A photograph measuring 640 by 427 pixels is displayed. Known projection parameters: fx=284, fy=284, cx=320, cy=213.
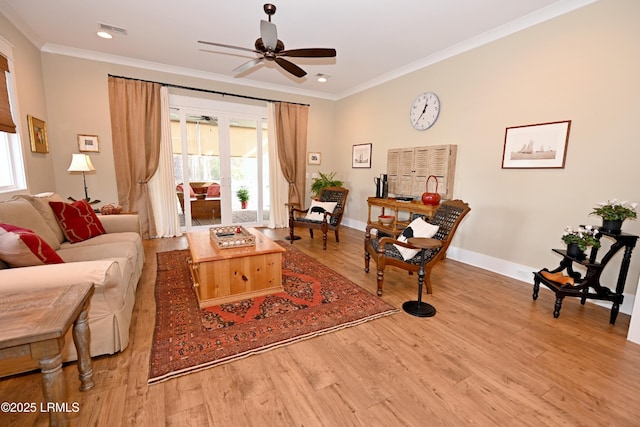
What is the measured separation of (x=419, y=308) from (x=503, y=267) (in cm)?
164

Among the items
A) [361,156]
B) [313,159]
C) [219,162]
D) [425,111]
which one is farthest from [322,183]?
[425,111]

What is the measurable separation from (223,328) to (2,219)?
1.80 metres

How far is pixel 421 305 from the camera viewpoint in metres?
2.61

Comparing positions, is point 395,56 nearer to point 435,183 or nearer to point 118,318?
point 435,183

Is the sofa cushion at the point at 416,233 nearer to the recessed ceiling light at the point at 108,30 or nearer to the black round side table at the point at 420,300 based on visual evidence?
the black round side table at the point at 420,300

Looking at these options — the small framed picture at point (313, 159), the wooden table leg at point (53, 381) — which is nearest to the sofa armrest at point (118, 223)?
the wooden table leg at point (53, 381)

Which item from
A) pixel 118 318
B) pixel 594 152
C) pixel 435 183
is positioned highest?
pixel 594 152

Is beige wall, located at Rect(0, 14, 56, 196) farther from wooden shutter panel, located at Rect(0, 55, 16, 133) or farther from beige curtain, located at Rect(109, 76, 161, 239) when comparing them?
beige curtain, located at Rect(109, 76, 161, 239)

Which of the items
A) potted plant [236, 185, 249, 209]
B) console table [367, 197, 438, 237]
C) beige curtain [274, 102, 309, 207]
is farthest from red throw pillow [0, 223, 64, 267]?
beige curtain [274, 102, 309, 207]

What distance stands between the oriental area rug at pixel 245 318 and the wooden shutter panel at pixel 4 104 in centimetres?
212

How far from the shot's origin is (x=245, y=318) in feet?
7.66

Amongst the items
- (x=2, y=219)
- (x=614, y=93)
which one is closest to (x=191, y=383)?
(x=2, y=219)

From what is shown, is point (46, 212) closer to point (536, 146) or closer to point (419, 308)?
point (419, 308)

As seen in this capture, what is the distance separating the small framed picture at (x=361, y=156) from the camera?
5.54 m
